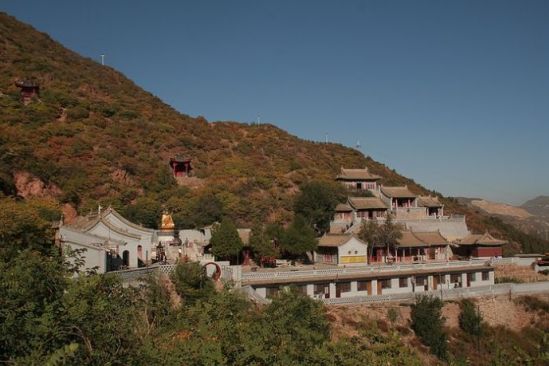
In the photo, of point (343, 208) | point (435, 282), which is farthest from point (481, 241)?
point (343, 208)

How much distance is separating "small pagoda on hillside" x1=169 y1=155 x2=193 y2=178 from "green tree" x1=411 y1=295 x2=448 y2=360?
118 feet

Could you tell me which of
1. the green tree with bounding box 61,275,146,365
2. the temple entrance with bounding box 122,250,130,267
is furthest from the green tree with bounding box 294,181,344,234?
the green tree with bounding box 61,275,146,365

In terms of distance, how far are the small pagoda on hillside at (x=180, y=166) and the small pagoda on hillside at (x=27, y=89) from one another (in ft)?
62.7

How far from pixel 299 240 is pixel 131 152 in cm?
2909

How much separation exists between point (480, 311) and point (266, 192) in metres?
29.0

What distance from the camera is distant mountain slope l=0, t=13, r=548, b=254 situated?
1864 inches

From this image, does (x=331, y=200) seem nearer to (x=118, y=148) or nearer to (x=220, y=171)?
(x=220, y=171)

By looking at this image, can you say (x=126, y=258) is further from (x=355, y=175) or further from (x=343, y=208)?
(x=355, y=175)

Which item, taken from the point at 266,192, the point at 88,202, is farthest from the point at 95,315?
the point at 266,192

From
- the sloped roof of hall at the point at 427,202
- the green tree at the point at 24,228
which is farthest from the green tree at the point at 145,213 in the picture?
the sloped roof of hall at the point at 427,202

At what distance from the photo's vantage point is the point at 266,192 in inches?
2239

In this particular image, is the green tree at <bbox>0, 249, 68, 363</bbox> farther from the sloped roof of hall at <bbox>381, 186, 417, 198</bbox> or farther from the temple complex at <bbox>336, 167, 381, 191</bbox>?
the temple complex at <bbox>336, 167, 381, 191</bbox>

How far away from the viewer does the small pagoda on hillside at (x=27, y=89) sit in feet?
204

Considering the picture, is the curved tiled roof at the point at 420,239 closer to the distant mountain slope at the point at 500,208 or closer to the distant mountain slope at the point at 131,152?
the distant mountain slope at the point at 131,152
